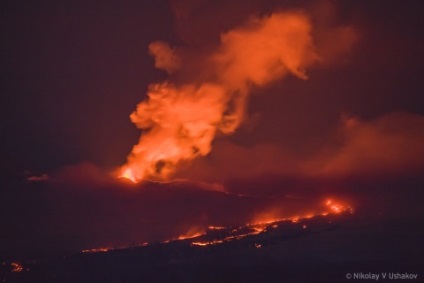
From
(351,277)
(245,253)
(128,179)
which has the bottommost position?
(351,277)

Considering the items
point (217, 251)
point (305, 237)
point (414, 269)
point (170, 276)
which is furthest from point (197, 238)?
point (414, 269)

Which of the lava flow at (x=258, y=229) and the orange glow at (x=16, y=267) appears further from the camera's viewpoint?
the lava flow at (x=258, y=229)

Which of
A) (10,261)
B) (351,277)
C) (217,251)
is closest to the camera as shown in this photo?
(351,277)

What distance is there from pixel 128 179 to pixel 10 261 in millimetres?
6160

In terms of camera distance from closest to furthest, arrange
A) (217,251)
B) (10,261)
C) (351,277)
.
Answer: (351,277), (10,261), (217,251)

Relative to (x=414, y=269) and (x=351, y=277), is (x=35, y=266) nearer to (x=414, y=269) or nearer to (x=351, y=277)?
(x=351, y=277)

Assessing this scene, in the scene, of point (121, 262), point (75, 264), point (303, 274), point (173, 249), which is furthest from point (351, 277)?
point (75, 264)

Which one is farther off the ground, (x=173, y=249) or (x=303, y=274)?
(x=173, y=249)

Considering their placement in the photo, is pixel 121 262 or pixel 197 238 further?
pixel 197 238

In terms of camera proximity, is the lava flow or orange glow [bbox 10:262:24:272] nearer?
orange glow [bbox 10:262:24:272]

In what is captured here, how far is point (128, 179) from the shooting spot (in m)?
24.3

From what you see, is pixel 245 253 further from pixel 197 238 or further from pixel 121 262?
pixel 121 262

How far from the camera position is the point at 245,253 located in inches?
922

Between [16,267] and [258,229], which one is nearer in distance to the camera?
[16,267]
